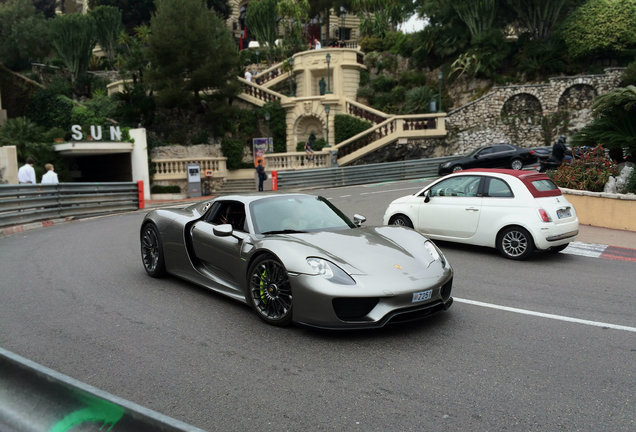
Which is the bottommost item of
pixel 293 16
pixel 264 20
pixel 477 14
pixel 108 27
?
pixel 477 14

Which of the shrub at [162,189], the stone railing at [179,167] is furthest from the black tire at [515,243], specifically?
the stone railing at [179,167]

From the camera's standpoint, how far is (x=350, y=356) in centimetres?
482

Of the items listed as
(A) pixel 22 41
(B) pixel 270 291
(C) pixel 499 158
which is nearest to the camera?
(B) pixel 270 291

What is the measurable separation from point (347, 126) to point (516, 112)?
11.7 meters

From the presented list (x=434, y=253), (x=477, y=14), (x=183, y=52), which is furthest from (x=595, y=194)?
(x=477, y=14)

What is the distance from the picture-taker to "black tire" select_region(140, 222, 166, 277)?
303 inches

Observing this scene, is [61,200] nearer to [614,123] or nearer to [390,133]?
[614,123]

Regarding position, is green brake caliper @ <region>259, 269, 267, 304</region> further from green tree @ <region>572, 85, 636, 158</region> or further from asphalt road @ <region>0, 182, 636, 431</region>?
green tree @ <region>572, 85, 636, 158</region>

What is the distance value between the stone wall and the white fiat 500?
26809mm

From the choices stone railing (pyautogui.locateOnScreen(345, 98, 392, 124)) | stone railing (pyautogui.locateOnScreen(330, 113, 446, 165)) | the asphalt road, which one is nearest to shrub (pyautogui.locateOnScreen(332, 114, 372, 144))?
stone railing (pyautogui.locateOnScreen(345, 98, 392, 124))

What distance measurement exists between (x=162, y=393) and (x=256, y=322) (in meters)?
1.80

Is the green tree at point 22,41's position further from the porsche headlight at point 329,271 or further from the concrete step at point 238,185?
the porsche headlight at point 329,271

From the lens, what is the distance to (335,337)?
209 inches

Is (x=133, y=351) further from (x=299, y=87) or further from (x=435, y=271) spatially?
(x=299, y=87)
